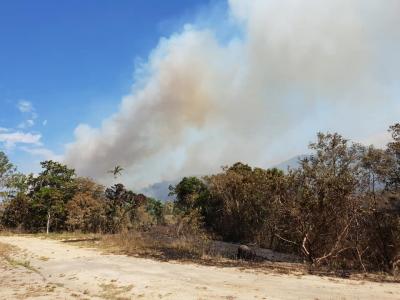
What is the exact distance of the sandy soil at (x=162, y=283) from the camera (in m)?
13.6

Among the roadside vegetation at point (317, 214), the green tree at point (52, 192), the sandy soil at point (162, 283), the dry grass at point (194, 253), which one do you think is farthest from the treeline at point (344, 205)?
the green tree at point (52, 192)

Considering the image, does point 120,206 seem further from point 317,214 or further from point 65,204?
point 317,214

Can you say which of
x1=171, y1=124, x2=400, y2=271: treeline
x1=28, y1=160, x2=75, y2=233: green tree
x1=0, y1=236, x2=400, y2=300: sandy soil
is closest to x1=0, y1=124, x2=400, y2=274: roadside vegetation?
x1=171, y1=124, x2=400, y2=271: treeline

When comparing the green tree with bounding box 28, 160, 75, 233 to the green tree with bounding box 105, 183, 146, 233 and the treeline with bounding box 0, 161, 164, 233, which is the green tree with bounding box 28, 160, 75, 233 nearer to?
the treeline with bounding box 0, 161, 164, 233

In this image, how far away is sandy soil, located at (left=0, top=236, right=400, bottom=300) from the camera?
44.7ft

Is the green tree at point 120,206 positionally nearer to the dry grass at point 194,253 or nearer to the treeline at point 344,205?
the dry grass at point 194,253

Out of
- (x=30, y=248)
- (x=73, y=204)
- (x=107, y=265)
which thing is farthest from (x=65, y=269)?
(x=73, y=204)

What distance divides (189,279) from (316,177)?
28.9 ft

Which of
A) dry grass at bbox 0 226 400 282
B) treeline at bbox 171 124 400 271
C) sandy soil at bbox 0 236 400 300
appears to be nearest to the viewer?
sandy soil at bbox 0 236 400 300

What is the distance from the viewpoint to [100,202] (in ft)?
159

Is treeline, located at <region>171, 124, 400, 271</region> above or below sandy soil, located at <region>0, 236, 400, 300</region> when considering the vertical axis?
above

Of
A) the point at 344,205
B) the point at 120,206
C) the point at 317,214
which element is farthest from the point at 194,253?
the point at 120,206

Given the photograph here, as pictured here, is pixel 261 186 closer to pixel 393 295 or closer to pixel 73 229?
pixel 393 295

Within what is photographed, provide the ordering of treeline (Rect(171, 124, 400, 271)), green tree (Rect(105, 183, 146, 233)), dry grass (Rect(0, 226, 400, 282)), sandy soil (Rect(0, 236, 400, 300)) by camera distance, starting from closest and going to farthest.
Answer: sandy soil (Rect(0, 236, 400, 300)) → dry grass (Rect(0, 226, 400, 282)) → treeline (Rect(171, 124, 400, 271)) → green tree (Rect(105, 183, 146, 233))
